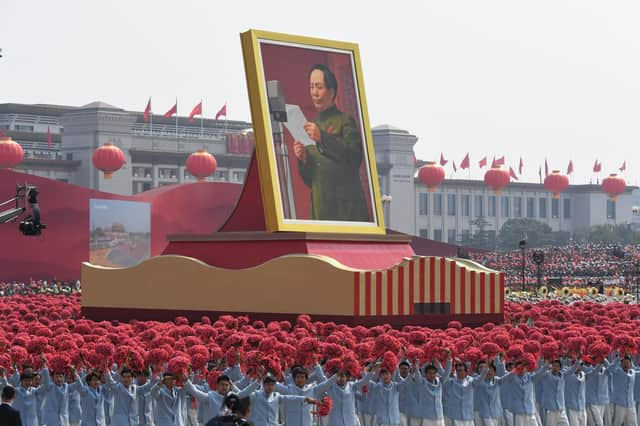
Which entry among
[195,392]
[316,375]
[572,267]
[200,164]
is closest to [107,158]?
[200,164]

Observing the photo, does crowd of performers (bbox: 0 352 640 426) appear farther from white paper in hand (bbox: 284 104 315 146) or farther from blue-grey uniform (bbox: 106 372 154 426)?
white paper in hand (bbox: 284 104 315 146)

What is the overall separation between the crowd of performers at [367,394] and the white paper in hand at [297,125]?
69.9 feet

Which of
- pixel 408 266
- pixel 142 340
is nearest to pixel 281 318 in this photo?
pixel 408 266

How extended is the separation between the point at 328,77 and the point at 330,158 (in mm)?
2959

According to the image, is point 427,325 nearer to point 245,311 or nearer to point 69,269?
point 245,311

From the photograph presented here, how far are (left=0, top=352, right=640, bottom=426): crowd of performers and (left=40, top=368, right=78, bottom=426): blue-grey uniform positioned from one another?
0.6 inches

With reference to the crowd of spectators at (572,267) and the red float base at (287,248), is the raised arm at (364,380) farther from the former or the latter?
the crowd of spectators at (572,267)

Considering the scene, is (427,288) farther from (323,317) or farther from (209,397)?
(209,397)

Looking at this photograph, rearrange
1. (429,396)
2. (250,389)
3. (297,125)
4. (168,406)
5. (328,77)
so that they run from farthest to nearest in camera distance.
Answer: (328,77) < (297,125) < (429,396) < (168,406) < (250,389)

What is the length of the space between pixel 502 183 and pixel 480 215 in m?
33.9

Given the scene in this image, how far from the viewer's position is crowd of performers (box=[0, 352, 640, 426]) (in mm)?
18000

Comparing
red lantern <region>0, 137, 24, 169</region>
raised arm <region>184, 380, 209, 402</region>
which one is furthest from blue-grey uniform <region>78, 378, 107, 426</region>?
red lantern <region>0, 137, 24, 169</region>

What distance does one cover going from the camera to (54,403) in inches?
776

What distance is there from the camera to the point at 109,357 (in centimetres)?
1972
